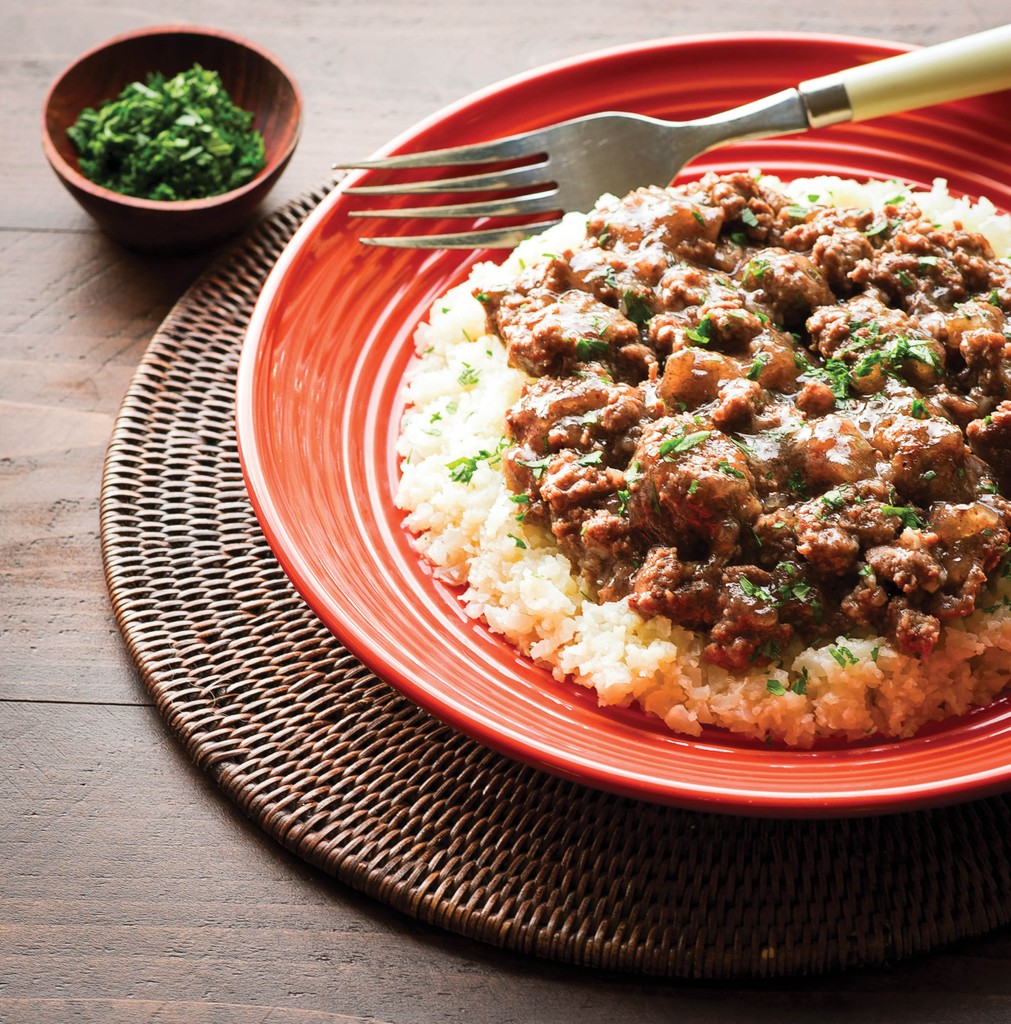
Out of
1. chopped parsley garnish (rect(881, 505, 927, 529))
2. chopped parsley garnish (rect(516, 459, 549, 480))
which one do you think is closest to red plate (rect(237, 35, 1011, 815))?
chopped parsley garnish (rect(516, 459, 549, 480))

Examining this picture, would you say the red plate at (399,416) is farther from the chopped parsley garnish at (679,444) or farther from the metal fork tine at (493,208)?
the chopped parsley garnish at (679,444)

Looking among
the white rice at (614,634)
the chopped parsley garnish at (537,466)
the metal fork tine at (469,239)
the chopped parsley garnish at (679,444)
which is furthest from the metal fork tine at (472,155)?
the chopped parsley garnish at (679,444)

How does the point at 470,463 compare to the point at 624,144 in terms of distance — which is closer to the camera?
the point at 470,463

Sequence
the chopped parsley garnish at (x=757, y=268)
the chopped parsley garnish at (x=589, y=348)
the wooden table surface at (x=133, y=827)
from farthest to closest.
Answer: the chopped parsley garnish at (x=757, y=268), the chopped parsley garnish at (x=589, y=348), the wooden table surface at (x=133, y=827)

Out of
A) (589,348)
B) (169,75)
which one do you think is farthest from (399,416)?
(169,75)

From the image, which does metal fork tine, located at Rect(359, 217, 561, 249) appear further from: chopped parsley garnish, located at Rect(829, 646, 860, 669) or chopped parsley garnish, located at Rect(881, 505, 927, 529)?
chopped parsley garnish, located at Rect(829, 646, 860, 669)

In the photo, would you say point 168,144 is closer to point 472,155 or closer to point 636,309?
point 472,155
